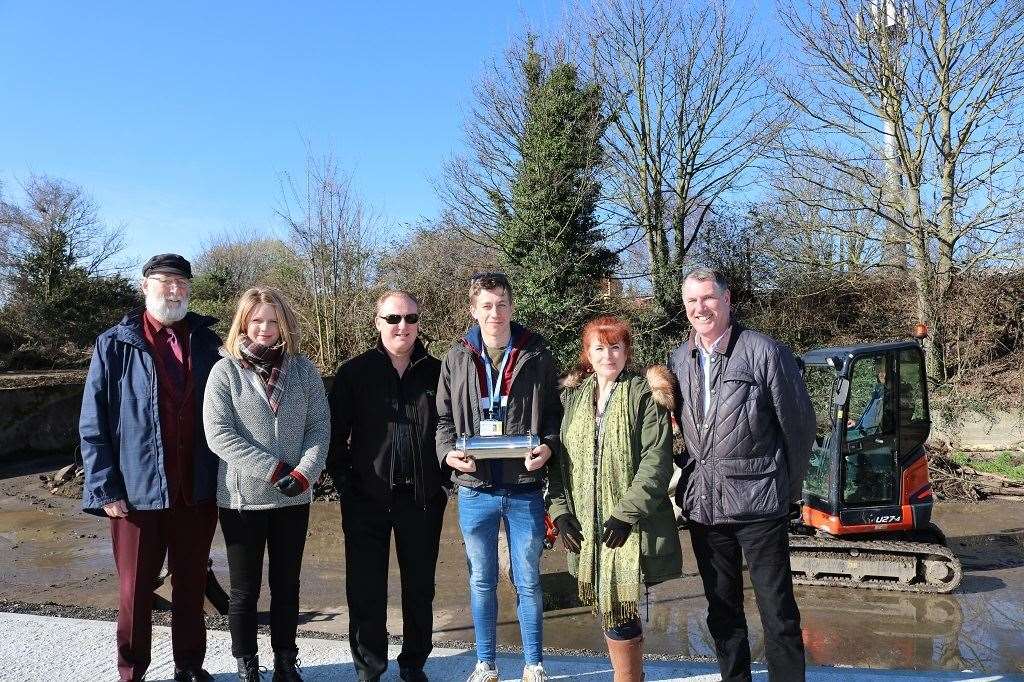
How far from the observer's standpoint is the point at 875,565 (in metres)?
7.32

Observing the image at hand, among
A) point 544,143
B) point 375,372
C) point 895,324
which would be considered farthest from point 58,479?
point 895,324

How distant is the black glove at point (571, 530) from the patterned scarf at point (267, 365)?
55.3 inches

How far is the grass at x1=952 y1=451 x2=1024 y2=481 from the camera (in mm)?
11625

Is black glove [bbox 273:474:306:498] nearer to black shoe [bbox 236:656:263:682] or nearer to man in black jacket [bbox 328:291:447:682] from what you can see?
man in black jacket [bbox 328:291:447:682]

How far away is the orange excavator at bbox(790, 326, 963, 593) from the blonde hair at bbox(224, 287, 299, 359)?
5772mm

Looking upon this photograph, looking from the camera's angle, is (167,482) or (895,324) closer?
(167,482)

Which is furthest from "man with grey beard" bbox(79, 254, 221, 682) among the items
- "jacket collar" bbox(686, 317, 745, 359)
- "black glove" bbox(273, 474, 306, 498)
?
"jacket collar" bbox(686, 317, 745, 359)

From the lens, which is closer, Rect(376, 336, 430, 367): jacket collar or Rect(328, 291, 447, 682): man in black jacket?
Rect(328, 291, 447, 682): man in black jacket

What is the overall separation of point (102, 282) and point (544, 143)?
44.5ft

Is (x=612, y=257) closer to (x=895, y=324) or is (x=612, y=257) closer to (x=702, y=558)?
(x=895, y=324)

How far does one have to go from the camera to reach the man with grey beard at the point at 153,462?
10.6 ft

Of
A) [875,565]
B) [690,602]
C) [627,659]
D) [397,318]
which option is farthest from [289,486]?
[875,565]

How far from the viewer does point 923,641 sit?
5977 mm

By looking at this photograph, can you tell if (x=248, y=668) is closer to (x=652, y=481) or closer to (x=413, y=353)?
(x=413, y=353)
